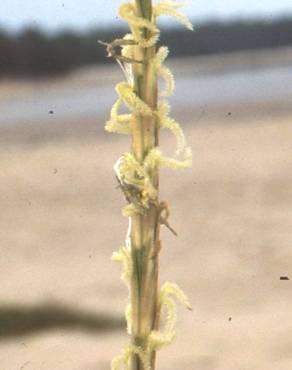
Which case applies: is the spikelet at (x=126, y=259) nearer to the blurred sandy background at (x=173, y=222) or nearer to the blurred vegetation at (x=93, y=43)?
the blurred sandy background at (x=173, y=222)

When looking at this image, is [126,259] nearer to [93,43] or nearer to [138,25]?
[138,25]

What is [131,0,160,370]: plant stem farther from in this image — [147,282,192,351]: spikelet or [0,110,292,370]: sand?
[0,110,292,370]: sand

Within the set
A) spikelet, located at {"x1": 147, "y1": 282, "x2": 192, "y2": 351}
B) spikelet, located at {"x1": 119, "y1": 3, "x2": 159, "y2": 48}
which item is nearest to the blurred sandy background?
spikelet, located at {"x1": 147, "y1": 282, "x2": 192, "y2": 351}

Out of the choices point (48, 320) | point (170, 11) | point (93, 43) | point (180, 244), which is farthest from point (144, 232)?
point (93, 43)

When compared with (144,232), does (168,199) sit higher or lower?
lower

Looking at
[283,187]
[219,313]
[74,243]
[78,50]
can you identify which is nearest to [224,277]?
[219,313]

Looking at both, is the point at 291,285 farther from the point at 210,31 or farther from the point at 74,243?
the point at 210,31
